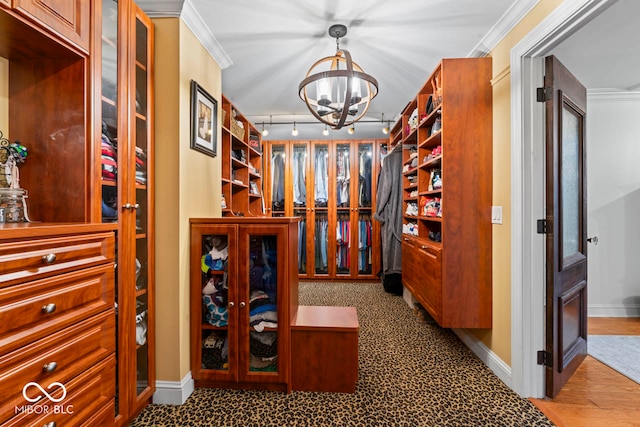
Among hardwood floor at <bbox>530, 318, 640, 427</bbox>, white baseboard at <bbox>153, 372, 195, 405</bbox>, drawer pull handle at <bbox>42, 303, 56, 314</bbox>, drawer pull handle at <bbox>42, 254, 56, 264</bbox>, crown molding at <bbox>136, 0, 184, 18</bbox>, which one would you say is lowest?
hardwood floor at <bbox>530, 318, 640, 427</bbox>

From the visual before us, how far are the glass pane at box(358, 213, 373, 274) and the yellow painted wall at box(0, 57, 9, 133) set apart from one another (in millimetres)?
3791

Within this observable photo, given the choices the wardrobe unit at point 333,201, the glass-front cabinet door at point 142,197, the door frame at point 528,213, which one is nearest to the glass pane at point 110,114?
the glass-front cabinet door at point 142,197

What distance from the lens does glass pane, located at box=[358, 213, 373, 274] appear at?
171 inches

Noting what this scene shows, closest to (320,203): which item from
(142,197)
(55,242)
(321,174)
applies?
(321,174)

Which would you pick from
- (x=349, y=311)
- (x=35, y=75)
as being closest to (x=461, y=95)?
(x=349, y=311)

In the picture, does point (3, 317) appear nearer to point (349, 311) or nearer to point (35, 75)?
point (35, 75)

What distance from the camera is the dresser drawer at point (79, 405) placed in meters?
0.83

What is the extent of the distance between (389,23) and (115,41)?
5.48ft

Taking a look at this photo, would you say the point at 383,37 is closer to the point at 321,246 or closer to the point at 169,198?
the point at 169,198

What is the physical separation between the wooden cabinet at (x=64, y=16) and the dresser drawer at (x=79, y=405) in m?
1.21

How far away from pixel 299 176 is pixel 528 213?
3.27 meters

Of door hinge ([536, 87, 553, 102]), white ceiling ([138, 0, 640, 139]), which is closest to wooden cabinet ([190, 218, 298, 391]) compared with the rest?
white ceiling ([138, 0, 640, 139])

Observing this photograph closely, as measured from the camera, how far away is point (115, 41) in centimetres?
137

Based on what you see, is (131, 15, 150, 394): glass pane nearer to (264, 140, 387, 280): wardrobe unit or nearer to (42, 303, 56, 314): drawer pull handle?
(42, 303, 56, 314): drawer pull handle
